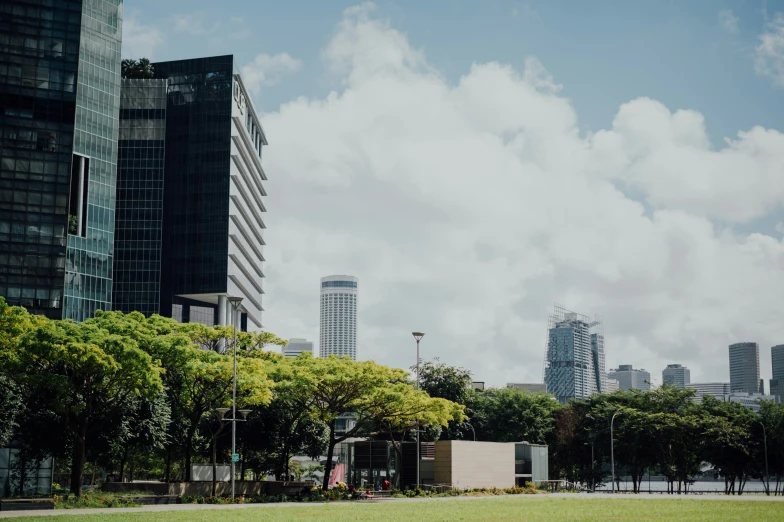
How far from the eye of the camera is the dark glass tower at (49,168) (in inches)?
4232

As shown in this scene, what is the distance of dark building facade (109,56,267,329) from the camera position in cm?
13362

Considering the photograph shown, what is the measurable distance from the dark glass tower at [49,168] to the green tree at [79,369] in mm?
60034

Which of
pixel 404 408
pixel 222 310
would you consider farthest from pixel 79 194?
pixel 404 408

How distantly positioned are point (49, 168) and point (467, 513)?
283 feet

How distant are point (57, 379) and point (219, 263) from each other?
3376 inches

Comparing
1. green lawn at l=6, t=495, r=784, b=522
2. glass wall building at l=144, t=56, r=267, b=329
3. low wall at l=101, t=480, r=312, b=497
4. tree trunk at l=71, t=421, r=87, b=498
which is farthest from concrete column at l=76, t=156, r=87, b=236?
green lawn at l=6, t=495, r=784, b=522

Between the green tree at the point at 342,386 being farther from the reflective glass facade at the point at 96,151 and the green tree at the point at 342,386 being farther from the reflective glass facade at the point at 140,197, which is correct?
the reflective glass facade at the point at 140,197

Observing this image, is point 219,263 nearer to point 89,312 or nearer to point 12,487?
point 89,312

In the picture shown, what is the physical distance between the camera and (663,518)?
37.6 meters

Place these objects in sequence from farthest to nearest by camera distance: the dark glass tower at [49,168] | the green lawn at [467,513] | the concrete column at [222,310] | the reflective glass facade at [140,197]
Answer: the concrete column at [222,310]
the reflective glass facade at [140,197]
the dark glass tower at [49,168]
the green lawn at [467,513]

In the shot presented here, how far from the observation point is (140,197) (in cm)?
13625

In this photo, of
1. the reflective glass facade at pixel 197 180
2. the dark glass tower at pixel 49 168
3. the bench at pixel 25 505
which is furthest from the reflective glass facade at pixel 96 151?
the bench at pixel 25 505

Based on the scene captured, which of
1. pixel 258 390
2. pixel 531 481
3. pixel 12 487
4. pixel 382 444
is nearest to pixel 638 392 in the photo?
pixel 531 481

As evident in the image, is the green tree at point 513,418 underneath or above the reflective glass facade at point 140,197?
underneath
